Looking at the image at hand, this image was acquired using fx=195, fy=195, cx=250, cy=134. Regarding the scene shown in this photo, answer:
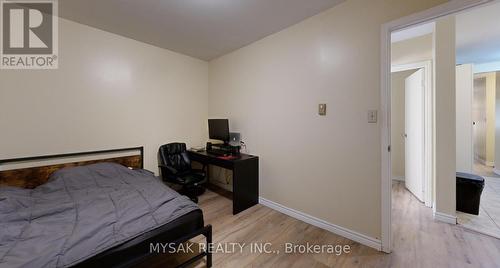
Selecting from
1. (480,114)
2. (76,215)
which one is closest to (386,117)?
(76,215)

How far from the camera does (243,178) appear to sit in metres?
2.74

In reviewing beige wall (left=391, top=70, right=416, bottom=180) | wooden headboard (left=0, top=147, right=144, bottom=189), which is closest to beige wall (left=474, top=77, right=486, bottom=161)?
beige wall (left=391, top=70, right=416, bottom=180)

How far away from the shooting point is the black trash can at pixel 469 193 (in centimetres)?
238

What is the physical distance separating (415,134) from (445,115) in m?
0.80

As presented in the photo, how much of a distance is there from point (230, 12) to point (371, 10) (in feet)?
4.73

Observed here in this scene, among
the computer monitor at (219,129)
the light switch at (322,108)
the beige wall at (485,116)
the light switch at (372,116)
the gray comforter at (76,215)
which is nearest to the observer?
the gray comforter at (76,215)

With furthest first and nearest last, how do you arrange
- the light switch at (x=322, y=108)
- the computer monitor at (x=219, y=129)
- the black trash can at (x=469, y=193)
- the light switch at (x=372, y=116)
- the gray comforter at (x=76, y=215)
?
the computer monitor at (x=219, y=129), the black trash can at (x=469, y=193), the light switch at (x=322, y=108), the light switch at (x=372, y=116), the gray comforter at (x=76, y=215)

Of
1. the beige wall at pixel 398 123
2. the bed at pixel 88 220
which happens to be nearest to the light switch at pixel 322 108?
the bed at pixel 88 220

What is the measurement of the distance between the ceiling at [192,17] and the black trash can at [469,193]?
2687mm

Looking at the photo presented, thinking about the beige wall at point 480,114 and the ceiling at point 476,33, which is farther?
the beige wall at point 480,114

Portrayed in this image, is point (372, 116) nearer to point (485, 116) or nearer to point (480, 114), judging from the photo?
point (485, 116)

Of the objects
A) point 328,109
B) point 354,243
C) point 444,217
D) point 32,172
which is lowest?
point 354,243

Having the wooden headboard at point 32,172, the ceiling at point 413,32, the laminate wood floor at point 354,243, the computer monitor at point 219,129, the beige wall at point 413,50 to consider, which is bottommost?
the laminate wood floor at point 354,243

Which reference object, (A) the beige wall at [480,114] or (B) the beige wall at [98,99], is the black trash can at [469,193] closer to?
(A) the beige wall at [480,114]
